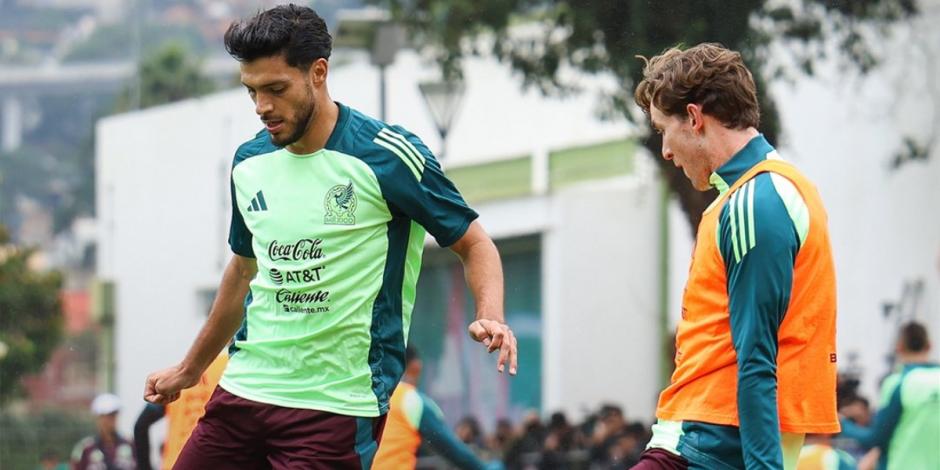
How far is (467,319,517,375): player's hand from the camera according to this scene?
13.8ft

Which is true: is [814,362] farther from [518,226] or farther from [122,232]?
[518,226]

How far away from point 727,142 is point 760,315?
0.48 m

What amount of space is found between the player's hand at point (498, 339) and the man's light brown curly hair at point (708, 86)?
2.15 feet

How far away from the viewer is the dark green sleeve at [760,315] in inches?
149

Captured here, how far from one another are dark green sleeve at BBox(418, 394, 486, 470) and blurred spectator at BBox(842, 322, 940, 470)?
6.86 ft

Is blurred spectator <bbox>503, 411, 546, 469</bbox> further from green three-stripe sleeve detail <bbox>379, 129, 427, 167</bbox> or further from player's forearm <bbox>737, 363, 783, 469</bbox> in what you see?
player's forearm <bbox>737, 363, 783, 469</bbox>

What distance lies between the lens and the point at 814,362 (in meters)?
3.93

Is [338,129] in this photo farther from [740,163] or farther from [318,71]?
[740,163]

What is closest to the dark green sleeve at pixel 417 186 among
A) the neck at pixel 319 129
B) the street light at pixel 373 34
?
the neck at pixel 319 129

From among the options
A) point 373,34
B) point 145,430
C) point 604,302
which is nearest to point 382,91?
point 373,34

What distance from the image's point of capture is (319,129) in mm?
4512

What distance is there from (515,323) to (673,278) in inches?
55.2

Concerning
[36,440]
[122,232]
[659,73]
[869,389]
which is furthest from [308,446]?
[36,440]

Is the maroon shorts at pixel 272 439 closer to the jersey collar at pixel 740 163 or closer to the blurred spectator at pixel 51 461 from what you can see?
the jersey collar at pixel 740 163
